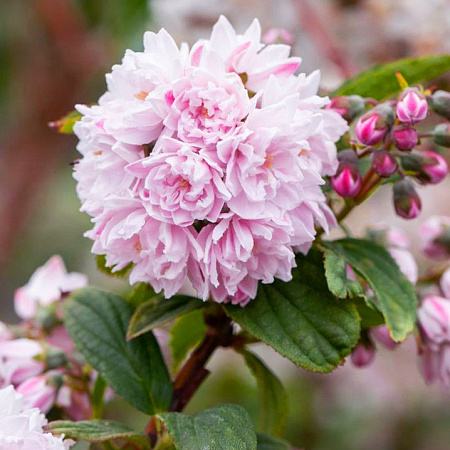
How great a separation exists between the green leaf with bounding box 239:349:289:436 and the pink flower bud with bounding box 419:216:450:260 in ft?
0.75

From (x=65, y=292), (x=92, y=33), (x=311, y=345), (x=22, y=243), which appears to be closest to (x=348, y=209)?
(x=311, y=345)

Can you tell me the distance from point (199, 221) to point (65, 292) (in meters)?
0.26

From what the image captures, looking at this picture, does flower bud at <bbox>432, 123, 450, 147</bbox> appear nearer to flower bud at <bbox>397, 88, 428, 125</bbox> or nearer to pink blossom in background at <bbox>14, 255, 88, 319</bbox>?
flower bud at <bbox>397, 88, 428, 125</bbox>

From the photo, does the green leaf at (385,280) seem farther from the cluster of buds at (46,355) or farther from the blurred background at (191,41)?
the blurred background at (191,41)

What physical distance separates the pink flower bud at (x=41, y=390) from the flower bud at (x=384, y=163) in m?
0.34

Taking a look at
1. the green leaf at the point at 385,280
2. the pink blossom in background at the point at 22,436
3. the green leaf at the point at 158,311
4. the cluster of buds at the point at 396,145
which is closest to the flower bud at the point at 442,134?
the cluster of buds at the point at 396,145

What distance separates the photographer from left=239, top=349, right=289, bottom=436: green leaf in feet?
2.26

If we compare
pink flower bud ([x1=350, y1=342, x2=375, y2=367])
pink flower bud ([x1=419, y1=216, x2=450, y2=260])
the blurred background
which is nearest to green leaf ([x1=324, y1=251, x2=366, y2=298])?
pink flower bud ([x1=350, y1=342, x2=375, y2=367])

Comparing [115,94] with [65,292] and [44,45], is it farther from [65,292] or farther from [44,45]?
[44,45]

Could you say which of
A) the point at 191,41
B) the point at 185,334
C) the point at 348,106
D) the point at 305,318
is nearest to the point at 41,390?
the point at 185,334

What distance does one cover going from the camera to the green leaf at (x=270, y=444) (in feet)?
2.06

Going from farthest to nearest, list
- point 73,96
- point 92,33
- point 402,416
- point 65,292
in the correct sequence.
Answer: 1. point 73,96
2. point 92,33
3. point 402,416
4. point 65,292

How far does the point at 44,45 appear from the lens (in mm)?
2441

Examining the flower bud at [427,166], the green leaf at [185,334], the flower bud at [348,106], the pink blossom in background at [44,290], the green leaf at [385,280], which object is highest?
the pink blossom in background at [44,290]
